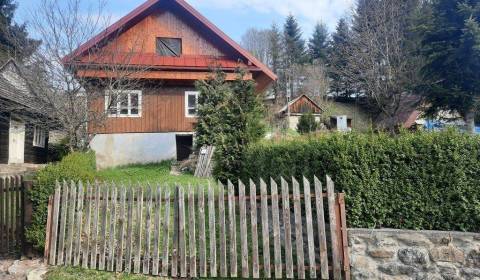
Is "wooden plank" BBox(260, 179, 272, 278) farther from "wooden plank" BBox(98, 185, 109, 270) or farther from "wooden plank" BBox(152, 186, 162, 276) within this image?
"wooden plank" BBox(98, 185, 109, 270)

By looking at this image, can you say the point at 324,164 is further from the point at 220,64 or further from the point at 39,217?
the point at 220,64

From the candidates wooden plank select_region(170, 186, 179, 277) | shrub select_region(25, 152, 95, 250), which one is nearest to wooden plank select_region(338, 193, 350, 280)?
wooden plank select_region(170, 186, 179, 277)

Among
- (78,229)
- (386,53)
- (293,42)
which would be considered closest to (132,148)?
(78,229)

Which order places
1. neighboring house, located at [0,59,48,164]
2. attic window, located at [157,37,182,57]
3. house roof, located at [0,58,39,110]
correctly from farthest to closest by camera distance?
attic window, located at [157,37,182,57] < neighboring house, located at [0,59,48,164] < house roof, located at [0,58,39,110]

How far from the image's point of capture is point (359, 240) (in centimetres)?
513

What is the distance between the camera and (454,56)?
1533 cm

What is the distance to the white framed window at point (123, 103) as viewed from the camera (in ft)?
43.4

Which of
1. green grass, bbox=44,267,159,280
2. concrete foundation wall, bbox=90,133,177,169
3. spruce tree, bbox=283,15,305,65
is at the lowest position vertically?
green grass, bbox=44,267,159,280

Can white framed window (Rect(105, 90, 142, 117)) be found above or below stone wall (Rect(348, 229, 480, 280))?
above

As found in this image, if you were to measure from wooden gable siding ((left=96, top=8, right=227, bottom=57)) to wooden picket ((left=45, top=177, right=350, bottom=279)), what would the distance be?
1335 cm

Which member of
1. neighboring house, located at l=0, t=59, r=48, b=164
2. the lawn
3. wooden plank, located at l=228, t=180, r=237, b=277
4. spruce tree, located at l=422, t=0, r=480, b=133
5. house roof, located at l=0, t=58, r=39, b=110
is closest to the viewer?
wooden plank, located at l=228, t=180, r=237, b=277

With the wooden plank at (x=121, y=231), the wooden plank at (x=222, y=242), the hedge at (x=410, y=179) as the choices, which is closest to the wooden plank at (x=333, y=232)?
the hedge at (x=410, y=179)

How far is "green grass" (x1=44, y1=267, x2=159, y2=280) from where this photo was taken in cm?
558

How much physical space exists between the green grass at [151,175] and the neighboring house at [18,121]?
332cm
